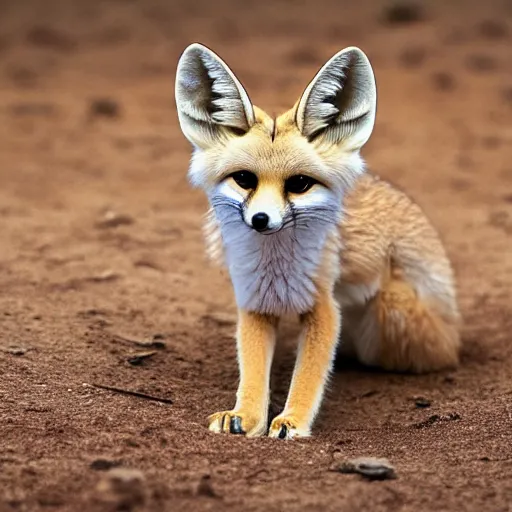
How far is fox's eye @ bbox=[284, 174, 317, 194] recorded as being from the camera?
482 centimetres

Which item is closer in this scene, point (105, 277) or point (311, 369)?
point (311, 369)

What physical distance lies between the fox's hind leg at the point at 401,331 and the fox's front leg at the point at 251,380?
90 cm

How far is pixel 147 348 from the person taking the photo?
618cm

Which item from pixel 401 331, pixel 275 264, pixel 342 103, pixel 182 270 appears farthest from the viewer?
pixel 182 270

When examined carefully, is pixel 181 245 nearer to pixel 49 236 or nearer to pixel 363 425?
pixel 49 236

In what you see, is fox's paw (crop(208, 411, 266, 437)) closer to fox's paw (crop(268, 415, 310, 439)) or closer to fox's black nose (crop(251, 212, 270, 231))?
fox's paw (crop(268, 415, 310, 439))

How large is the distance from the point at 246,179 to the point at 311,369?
110cm

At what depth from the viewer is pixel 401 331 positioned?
6.23 meters

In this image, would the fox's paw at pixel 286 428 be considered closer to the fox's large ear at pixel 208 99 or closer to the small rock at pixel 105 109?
the fox's large ear at pixel 208 99

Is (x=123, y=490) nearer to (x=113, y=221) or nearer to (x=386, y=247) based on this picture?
(x=386, y=247)

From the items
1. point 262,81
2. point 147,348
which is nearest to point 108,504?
point 147,348

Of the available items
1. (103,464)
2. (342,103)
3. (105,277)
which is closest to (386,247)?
(342,103)

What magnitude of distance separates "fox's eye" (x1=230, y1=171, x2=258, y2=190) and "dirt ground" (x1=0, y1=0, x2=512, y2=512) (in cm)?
117

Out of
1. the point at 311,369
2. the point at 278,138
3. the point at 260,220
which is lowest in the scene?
the point at 311,369
